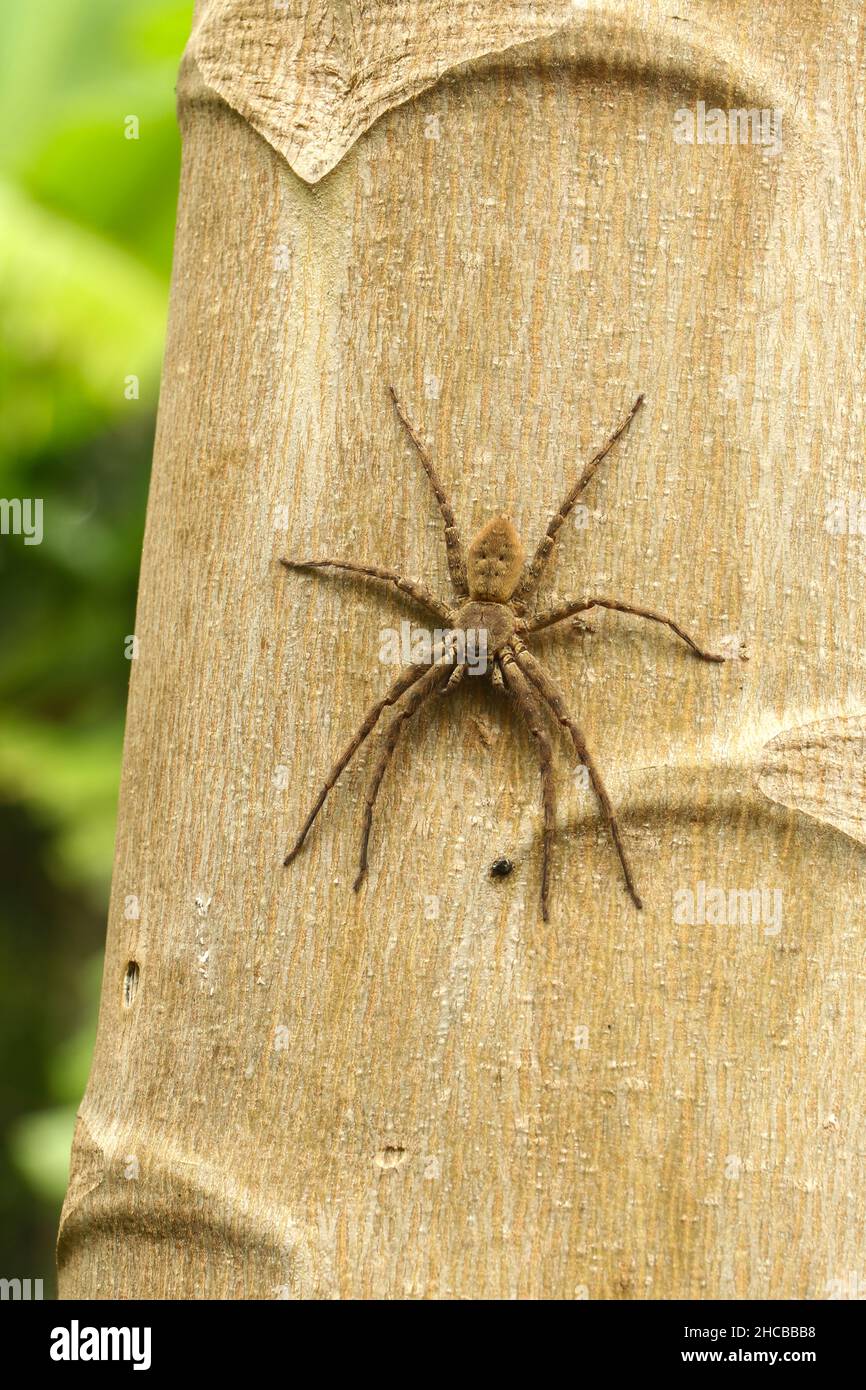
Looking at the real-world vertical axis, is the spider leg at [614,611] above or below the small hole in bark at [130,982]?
above

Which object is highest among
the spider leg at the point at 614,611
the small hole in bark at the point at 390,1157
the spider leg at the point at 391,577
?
the spider leg at the point at 391,577

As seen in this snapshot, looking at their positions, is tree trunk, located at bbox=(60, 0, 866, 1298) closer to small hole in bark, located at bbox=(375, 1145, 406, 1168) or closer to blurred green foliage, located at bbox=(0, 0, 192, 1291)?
small hole in bark, located at bbox=(375, 1145, 406, 1168)

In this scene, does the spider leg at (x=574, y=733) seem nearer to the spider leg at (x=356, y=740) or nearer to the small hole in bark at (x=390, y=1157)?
the spider leg at (x=356, y=740)

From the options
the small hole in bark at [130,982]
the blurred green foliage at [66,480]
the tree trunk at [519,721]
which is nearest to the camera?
the tree trunk at [519,721]

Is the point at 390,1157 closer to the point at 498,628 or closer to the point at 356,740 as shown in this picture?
the point at 356,740

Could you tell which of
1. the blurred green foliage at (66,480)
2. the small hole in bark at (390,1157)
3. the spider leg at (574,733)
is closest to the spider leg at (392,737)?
the spider leg at (574,733)

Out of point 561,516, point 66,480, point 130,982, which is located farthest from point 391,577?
point 66,480

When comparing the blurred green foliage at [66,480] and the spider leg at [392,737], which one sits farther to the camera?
the blurred green foliage at [66,480]

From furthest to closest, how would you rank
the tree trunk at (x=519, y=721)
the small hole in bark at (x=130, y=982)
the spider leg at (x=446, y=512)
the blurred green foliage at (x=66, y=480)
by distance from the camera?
the blurred green foliage at (x=66, y=480)
the small hole in bark at (x=130, y=982)
the spider leg at (x=446, y=512)
the tree trunk at (x=519, y=721)
